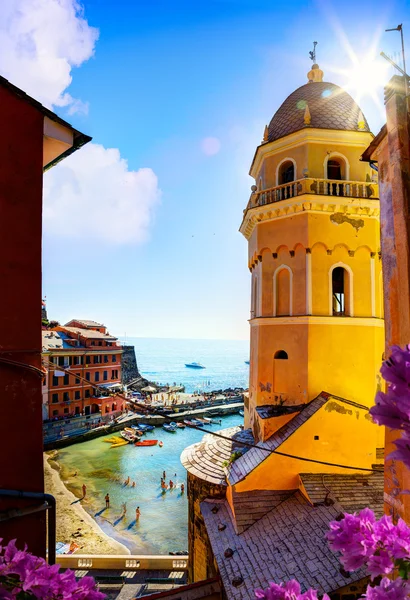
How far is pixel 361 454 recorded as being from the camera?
36.7ft

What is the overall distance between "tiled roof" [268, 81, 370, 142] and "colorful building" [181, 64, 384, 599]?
53 millimetres

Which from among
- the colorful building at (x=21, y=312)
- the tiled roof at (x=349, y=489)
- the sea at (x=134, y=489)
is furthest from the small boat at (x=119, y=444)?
the colorful building at (x=21, y=312)

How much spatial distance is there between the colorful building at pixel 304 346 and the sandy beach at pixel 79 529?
11.9 metres

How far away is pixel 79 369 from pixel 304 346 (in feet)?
125

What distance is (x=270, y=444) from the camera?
11492mm

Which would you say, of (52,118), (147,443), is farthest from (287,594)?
(147,443)

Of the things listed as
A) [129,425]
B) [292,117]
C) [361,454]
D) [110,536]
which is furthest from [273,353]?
[129,425]

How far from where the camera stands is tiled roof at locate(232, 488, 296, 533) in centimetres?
1033

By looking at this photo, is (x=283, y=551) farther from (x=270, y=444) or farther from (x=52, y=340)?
(x=52, y=340)

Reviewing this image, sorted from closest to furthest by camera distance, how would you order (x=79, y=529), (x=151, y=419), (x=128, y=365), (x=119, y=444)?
1. (x=79, y=529)
2. (x=119, y=444)
3. (x=151, y=419)
4. (x=128, y=365)

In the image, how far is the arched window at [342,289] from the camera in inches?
515

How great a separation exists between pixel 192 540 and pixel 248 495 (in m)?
4.90

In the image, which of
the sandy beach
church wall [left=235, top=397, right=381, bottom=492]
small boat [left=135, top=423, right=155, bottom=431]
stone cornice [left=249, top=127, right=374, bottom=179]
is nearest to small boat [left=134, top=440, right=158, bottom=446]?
small boat [left=135, top=423, right=155, bottom=431]

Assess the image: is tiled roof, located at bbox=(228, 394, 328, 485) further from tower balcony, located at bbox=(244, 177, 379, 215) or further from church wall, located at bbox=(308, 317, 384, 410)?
tower balcony, located at bbox=(244, 177, 379, 215)
